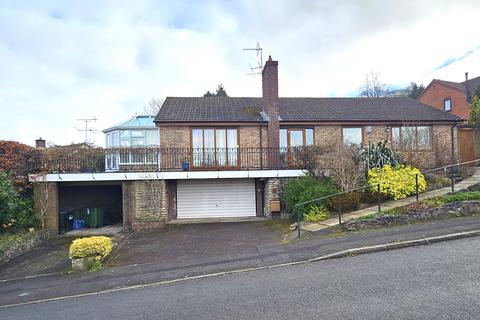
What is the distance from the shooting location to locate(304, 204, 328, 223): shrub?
10938mm

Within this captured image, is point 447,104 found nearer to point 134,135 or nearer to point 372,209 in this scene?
point 372,209

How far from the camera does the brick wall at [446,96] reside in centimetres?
3372

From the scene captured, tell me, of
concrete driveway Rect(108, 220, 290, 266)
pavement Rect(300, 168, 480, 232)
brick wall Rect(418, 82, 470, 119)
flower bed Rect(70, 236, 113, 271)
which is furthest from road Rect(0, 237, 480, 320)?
brick wall Rect(418, 82, 470, 119)

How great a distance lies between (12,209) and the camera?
1168 cm

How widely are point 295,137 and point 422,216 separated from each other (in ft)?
28.4

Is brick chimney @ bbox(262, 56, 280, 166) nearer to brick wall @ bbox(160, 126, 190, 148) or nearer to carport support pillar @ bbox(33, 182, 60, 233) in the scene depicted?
brick wall @ bbox(160, 126, 190, 148)

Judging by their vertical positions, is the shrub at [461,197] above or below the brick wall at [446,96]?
below

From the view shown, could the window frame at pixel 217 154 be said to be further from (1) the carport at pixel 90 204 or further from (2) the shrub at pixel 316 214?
(2) the shrub at pixel 316 214

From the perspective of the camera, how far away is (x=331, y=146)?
13180 millimetres

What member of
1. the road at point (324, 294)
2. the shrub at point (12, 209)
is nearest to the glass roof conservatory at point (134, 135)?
the shrub at point (12, 209)

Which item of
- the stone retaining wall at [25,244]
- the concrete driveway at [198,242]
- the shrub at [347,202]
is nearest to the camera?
the concrete driveway at [198,242]

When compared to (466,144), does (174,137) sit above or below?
above

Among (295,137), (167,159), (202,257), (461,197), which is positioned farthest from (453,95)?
(202,257)

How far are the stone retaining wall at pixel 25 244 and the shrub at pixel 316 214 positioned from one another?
10125mm
